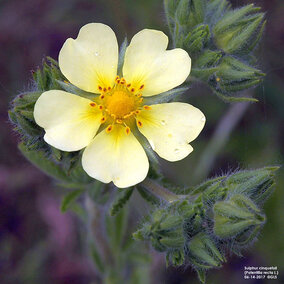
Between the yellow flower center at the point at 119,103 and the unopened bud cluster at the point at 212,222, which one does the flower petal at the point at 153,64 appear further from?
the unopened bud cluster at the point at 212,222

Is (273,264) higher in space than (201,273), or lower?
lower

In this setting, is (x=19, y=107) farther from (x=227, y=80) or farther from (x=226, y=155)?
(x=226, y=155)

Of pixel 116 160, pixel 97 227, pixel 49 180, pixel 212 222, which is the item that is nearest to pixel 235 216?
pixel 212 222

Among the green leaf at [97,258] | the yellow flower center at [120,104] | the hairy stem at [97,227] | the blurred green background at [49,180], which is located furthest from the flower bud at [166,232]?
the blurred green background at [49,180]

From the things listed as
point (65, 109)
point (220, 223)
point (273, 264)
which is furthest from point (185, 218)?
point (273, 264)

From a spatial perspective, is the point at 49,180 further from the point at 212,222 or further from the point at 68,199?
the point at 212,222

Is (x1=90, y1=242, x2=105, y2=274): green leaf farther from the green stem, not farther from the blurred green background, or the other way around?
the green stem

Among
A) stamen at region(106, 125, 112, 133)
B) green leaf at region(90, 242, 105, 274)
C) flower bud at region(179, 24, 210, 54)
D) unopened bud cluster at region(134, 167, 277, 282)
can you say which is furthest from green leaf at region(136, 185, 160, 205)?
green leaf at region(90, 242, 105, 274)
